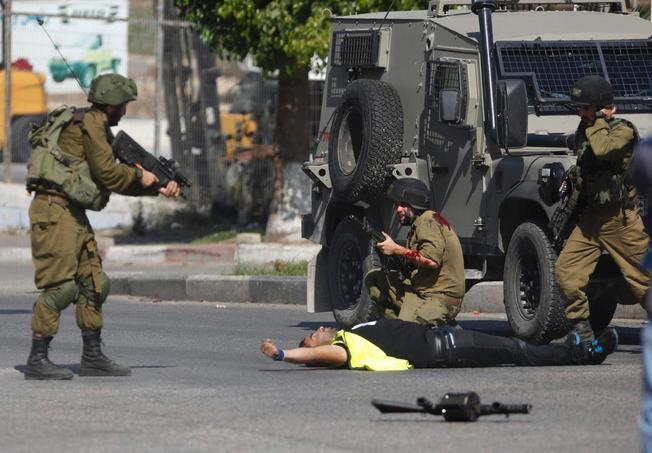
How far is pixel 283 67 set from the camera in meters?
18.8

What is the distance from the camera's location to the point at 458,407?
7121mm

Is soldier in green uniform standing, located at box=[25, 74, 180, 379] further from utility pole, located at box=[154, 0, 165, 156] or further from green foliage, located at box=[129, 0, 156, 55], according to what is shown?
green foliage, located at box=[129, 0, 156, 55]

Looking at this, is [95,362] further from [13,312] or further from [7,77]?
[7,77]

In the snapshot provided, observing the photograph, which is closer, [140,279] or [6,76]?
[140,279]

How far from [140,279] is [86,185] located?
7.53 meters

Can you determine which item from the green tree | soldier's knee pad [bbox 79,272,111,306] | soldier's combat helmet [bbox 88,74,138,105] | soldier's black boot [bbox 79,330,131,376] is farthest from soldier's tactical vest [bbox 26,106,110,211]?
the green tree

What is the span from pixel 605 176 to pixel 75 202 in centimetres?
317

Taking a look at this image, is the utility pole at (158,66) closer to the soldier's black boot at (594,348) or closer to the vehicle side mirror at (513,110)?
the vehicle side mirror at (513,110)

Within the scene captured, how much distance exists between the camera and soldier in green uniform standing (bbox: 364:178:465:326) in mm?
10055

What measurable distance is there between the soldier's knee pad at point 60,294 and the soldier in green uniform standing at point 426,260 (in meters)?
2.19

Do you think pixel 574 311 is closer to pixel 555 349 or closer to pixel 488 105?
pixel 555 349

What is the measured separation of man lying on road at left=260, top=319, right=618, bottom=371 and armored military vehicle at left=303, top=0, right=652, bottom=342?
0.59 m

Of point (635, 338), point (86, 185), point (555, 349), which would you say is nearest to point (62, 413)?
point (86, 185)

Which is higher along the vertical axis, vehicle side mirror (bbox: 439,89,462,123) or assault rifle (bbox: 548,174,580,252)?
vehicle side mirror (bbox: 439,89,462,123)
